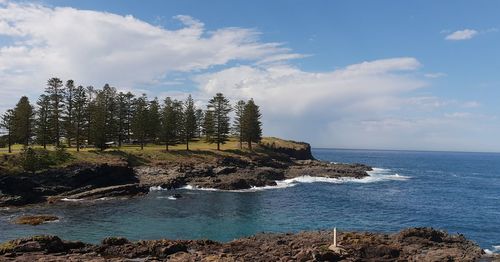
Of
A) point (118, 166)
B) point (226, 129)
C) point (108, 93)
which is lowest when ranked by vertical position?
point (118, 166)

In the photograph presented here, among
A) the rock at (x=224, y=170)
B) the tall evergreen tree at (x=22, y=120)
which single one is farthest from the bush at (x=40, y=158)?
the rock at (x=224, y=170)

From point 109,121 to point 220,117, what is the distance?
32.2 meters

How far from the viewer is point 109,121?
10800cm

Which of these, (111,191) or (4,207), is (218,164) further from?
(4,207)

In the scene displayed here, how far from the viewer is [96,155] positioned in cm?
9412

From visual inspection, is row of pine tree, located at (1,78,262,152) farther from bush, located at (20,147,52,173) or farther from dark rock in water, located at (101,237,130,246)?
dark rock in water, located at (101,237,130,246)

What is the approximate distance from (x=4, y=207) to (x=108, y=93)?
5898 centimetres

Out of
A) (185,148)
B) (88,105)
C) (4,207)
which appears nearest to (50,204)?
(4,207)

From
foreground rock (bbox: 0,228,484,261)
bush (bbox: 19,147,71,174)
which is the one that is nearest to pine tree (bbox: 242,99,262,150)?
bush (bbox: 19,147,71,174)

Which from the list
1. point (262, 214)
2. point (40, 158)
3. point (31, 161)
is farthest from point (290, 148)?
point (31, 161)

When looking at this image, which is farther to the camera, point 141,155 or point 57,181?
point 141,155

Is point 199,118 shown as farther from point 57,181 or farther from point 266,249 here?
point 266,249

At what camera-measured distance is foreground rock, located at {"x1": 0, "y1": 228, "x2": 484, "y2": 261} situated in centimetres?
3362

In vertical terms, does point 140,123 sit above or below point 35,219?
above
